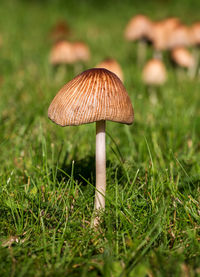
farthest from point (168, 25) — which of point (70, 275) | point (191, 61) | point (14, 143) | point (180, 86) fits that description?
point (70, 275)

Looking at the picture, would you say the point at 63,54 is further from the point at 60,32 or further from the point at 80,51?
the point at 60,32

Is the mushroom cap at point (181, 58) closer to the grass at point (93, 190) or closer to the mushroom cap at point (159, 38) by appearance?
the mushroom cap at point (159, 38)

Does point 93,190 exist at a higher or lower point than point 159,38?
lower

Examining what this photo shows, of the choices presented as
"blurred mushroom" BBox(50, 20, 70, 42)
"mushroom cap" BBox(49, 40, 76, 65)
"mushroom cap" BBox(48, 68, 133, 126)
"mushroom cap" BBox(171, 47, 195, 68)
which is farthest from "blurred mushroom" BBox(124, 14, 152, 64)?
"mushroom cap" BBox(48, 68, 133, 126)

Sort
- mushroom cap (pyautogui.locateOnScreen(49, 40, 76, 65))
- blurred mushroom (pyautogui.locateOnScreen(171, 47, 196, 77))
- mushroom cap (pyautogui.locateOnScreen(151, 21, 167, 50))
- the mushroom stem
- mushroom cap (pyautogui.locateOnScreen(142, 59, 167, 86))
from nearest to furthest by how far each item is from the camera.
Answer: the mushroom stem < mushroom cap (pyautogui.locateOnScreen(142, 59, 167, 86)) < mushroom cap (pyautogui.locateOnScreen(49, 40, 76, 65)) < mushroom cap (pyautogui.locateOnScreen(151, 21, 167, 50)) < blurred mushroom (pyautogui.locateOnScreen(171, 47, 196, 77))

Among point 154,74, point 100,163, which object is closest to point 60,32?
point 154,74

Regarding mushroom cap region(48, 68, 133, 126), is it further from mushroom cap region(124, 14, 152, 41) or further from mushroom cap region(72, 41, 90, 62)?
mushroom cap region(124, 14, 152, 41)

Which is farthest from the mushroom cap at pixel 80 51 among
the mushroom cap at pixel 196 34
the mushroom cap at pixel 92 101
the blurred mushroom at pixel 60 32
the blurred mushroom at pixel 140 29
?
the mushroom cap at pixel 92 101
